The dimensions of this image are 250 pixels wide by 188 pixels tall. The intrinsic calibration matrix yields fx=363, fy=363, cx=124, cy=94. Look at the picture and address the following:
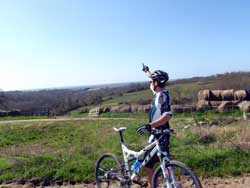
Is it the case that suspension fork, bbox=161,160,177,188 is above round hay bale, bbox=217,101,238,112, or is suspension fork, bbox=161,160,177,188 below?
above

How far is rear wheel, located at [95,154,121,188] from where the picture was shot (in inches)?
220

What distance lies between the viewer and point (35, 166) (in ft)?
25.1

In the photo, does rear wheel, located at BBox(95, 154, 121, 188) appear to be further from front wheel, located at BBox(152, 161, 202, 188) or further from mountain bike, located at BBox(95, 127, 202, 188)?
front wheel, located at BBox(152, 161, 202, 188)

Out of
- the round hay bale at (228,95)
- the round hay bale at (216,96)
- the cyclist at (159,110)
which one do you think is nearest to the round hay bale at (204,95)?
the round hay bale at (216,96)

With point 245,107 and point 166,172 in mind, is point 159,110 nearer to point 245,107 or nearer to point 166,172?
point 166,172

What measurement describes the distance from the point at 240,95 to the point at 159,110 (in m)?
24.6

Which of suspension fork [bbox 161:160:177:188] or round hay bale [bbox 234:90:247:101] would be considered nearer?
suspension fork [bbox 161:160:177:188]

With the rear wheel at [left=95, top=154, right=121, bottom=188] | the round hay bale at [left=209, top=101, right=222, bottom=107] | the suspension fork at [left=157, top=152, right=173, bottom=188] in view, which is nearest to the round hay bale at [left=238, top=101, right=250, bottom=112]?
the round hay bale at [left=209, top=101, right=222, bottom=107]

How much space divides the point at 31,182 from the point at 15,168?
0.89 meters

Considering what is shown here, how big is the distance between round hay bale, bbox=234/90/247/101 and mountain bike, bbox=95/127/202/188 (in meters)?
23.2

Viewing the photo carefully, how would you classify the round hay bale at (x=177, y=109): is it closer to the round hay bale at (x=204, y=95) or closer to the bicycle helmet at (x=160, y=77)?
the round hay bale at (x=204, y=95)

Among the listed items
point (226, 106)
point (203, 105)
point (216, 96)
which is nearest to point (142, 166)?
point (226, 106)

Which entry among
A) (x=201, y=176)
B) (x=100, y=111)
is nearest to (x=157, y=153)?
(x=201, y=176)

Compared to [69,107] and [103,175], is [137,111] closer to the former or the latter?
[69,107]
